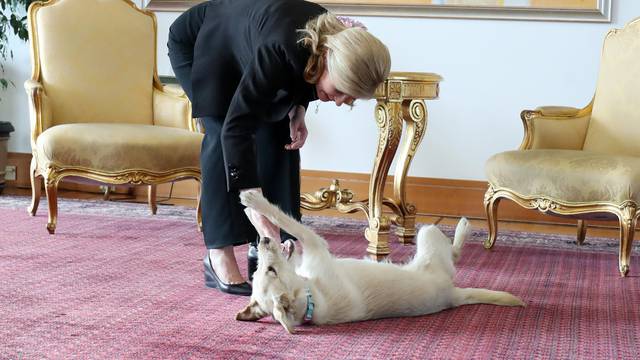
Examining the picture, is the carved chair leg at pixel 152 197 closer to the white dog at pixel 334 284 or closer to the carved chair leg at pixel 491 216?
the carved chair leg at pixel 491 216

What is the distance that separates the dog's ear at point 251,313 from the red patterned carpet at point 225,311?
0.03 metres

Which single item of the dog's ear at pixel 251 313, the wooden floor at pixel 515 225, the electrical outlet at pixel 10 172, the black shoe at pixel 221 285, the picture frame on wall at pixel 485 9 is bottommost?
the wooden floor at pixel 515 225

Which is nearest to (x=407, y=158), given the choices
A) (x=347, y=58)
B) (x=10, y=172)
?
(x=347, y=58)

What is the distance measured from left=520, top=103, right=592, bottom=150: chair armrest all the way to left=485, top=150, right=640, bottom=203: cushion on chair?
246 mm

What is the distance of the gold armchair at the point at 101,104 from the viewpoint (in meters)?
3.46

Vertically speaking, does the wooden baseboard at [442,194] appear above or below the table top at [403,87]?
below

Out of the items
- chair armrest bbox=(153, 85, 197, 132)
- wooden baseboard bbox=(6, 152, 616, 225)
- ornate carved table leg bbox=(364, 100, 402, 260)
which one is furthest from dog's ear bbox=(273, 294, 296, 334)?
wooden baseboard bbox=(6, 152, 616, 225)

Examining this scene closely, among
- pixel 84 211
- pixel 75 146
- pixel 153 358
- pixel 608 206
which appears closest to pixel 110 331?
pixel 153 358

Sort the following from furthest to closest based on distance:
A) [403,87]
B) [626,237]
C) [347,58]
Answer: [403,87]
[626,237]
[347,58]

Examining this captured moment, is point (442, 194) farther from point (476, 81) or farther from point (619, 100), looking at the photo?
point (619, 100)

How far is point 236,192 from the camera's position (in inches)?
97.0

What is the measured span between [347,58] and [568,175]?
5.08 feet

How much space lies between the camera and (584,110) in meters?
3.75

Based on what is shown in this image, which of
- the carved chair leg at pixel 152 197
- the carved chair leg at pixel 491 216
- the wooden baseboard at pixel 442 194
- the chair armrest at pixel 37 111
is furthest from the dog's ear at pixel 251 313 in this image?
the wooden baseboard at pixel 442 194
